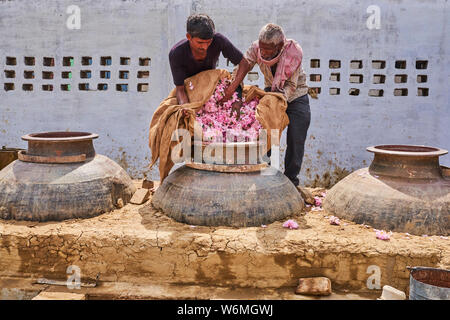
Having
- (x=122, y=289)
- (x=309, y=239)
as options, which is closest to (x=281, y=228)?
(x=309, y=239)

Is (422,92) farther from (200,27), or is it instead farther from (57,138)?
(57,138)

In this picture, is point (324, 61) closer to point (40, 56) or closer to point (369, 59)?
point (369, 59)

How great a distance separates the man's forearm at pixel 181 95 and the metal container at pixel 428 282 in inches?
94.7

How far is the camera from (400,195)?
3.44 m

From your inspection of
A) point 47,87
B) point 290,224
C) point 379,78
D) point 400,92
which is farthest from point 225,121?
point 47,87

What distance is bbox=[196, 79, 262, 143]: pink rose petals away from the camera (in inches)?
144

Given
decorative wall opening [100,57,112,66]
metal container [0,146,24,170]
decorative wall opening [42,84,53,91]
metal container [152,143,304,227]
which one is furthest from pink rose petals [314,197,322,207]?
decorative wall opening [42,84,53,91]

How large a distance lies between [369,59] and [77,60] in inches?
163

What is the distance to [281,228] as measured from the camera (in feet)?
11.1

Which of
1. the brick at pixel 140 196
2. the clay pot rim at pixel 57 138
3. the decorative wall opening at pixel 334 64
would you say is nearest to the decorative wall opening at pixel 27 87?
the clay pot rim at pixel 57 138

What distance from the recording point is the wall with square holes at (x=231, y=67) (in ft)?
17.7

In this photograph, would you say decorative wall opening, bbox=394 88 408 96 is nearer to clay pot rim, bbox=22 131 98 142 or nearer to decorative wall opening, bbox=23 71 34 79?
clay pot rim, bbox=22 131 98 142

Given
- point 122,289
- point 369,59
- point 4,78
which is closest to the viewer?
point 122,289

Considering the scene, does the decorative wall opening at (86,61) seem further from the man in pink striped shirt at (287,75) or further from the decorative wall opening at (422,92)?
the decorative wall opening at (422,92)
